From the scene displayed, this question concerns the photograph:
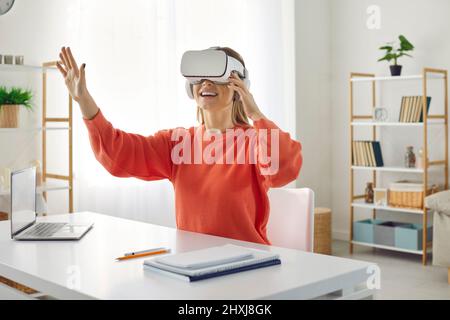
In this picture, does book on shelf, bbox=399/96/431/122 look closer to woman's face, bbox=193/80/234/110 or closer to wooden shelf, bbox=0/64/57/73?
wooden shelf, bbox=0/64/57/73

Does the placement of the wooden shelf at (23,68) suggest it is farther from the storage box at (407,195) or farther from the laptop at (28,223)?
the storage box at (407,195)

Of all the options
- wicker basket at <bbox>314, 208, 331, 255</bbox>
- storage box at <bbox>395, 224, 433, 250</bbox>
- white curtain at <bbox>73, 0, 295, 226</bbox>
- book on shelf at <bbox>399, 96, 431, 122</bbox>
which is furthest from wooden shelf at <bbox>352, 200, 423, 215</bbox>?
white curtain at <bbox>73, 0, 295, 226</bbox>

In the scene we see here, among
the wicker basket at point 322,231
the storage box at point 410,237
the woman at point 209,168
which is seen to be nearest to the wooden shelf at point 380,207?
the storage box at point 410,237

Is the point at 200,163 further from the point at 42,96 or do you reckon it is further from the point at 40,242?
the point at 42,96

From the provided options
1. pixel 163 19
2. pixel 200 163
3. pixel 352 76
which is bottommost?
pixel 200 163

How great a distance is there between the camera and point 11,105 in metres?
3.34

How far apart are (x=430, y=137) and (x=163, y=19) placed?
6.98ft

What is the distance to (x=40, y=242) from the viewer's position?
6.20 feet

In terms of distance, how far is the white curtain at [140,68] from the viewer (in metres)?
3.83

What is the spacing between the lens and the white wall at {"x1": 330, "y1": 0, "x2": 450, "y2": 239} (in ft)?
15.0

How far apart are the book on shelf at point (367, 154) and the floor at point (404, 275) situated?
67 centimetres
